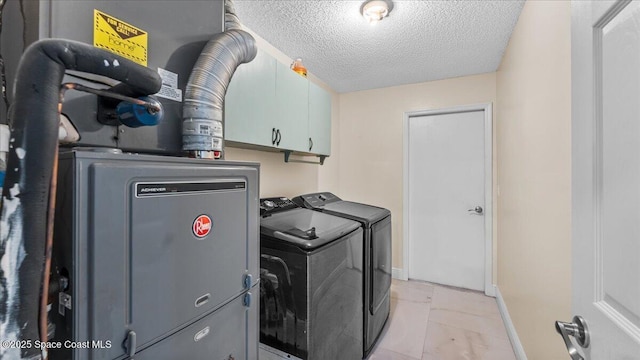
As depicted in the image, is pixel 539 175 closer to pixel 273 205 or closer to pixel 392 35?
pixel 392 35

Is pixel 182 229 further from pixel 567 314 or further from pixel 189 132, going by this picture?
pixel 567 314

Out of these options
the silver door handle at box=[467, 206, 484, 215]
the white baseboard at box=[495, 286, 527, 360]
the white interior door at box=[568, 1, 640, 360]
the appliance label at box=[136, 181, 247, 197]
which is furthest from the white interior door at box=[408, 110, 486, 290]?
the appliance label at box=[136, 181, 247, 197]

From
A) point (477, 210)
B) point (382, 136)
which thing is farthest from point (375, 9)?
point (477, 210)

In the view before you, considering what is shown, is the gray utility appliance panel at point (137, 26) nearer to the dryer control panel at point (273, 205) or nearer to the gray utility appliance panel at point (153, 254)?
the gray utility appliance panel at point (153, 254)

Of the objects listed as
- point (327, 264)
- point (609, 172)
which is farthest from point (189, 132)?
point (609, 172)

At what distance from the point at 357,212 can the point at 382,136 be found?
158cm

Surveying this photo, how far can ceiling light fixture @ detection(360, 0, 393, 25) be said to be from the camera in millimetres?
1691

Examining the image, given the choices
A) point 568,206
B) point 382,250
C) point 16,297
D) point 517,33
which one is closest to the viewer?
point 16,297

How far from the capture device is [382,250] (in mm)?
2209

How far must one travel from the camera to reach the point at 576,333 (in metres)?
0.69

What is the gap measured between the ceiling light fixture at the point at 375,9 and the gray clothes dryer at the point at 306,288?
1.46 meters

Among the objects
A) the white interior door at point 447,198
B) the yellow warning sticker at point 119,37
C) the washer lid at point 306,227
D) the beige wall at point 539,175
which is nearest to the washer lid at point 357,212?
the washer lid at point 306,227

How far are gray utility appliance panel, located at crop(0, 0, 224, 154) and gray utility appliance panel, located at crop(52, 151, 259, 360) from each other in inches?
9.6

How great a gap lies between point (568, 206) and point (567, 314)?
1.54 feet
